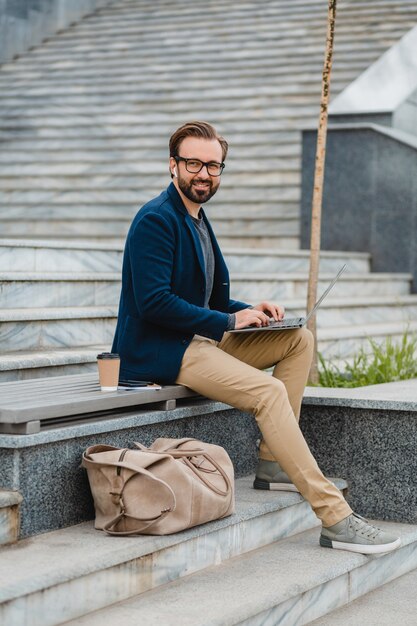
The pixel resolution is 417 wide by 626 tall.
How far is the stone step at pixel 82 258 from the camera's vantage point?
21.1 ft

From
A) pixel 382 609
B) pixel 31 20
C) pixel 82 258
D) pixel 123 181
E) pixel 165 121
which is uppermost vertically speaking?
pixel 31 20

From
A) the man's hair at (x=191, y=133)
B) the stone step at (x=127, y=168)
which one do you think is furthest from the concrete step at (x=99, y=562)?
the stone step at (x=127, y=168)

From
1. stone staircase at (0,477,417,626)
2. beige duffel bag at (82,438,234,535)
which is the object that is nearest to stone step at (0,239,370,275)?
stone staircase at (0,477,417,626)

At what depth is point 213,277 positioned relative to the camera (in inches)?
192

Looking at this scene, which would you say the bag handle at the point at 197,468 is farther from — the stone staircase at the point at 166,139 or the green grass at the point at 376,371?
the green grass at the point at 376,371

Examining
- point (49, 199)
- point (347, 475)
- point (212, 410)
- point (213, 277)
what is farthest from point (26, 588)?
point (49, 199)

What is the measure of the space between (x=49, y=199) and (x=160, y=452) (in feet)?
24.1

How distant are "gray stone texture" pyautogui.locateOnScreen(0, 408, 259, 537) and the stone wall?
11.2 metres

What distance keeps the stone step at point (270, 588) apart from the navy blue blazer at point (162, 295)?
32.9 inches

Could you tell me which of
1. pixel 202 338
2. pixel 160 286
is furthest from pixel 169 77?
pixel 160 286

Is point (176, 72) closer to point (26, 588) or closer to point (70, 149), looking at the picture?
point (70, 149)

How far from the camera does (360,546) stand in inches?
172

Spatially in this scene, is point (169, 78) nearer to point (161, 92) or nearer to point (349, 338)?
point (161, 92)

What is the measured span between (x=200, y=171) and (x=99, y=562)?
5.62 ft
